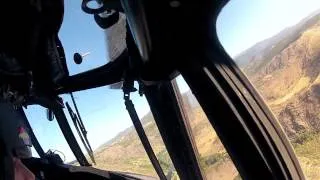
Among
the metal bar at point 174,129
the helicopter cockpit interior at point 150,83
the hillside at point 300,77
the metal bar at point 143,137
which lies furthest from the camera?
the hillside at point 300,77

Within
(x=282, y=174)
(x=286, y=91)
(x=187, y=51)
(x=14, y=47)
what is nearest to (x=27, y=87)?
(x=14, y=47)

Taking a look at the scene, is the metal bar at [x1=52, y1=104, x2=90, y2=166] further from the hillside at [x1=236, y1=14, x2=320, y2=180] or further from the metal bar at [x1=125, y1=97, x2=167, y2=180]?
the hillside at [x1=236, y1=14, x2=320, y2=180]

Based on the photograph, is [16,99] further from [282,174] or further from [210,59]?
[282,174]

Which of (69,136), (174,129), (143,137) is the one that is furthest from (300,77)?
(174,129)

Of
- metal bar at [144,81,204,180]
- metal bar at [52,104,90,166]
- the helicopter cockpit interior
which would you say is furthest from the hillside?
metal bar at [144,81,204,180]

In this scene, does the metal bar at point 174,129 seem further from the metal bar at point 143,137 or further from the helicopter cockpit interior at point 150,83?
the metal bar at point 143,137

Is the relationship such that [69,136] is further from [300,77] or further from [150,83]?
[300,77]

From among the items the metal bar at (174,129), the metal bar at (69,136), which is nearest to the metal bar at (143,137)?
the metal bar at (174,129)
